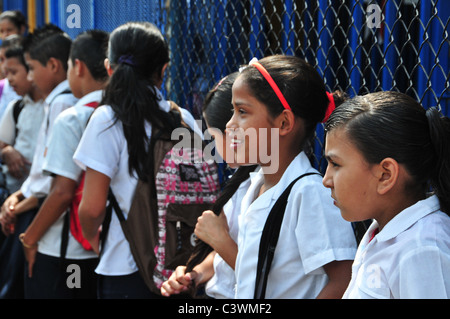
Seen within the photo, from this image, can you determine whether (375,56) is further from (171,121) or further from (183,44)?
(183,44)

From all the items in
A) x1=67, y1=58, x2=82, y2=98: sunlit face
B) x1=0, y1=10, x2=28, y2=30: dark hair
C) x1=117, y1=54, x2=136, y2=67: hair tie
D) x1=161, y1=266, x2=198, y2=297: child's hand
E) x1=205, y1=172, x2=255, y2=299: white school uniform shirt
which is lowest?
x1=161, y1=266, x2=198, y2=297: child's hand

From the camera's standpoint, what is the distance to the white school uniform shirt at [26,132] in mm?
4074

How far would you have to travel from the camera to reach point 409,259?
145 cm

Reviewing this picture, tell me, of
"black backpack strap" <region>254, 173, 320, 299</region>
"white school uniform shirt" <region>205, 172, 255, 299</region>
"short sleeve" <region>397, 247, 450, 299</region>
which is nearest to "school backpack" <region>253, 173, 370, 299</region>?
"black backpack strap" <region>254, 173, 320, 299</region>

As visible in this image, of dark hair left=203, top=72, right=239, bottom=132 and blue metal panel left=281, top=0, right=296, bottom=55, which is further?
blue metal panel left=281, top=0, right=296, bottom=55

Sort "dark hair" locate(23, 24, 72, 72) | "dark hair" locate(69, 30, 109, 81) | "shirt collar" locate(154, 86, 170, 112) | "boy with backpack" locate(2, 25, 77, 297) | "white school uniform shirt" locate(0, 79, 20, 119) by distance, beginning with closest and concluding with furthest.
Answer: "shirt collar" locate(154, 86, 170, 112)
"dark hair" locate(69, 30, 109, 81)
"boy with backpack" locate(2, 25, 77, 297)
"dark hair" locate(23, 24, 72, 72)
"white school uniform shirt" locate(0, 79, 20, 119)

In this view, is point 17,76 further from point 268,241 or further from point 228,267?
point 268,241

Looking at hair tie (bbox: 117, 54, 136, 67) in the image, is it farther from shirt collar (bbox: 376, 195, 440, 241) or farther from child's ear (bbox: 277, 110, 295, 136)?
shirt collar (bbox: 376, 195, 440, 241)

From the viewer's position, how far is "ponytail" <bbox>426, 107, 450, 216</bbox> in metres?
1.55

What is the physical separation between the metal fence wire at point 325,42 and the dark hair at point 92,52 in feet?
2.16

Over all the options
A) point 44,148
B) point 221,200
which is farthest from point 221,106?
point 44,148

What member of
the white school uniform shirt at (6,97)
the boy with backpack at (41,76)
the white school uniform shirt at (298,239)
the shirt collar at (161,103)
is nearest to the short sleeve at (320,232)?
the white school uniform shirt at (298,239)

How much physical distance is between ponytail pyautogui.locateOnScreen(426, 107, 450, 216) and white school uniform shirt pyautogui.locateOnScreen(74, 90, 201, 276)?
1379 mm

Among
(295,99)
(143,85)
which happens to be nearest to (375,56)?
(295,99)
